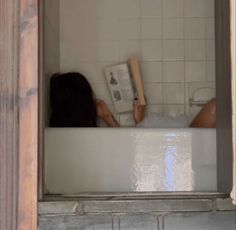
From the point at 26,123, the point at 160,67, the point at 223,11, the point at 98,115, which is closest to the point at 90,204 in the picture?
the point at 26,123

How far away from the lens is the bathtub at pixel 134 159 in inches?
67.7

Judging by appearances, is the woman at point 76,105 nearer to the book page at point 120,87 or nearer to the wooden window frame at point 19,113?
the book page at point 120,87

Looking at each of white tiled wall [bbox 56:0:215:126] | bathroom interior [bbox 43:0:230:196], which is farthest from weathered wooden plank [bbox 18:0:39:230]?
white tiled wall [bbox 56:0:215:126]

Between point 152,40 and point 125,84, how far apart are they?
0.87 feet

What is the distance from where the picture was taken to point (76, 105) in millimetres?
2141

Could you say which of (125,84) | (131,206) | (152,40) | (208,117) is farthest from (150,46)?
(131,206)

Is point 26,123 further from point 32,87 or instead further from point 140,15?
point 140,15

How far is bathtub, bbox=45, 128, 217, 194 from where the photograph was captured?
1720 millimetres

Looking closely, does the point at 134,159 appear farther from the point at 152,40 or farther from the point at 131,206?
the point at 152,40

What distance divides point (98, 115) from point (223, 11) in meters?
0.90

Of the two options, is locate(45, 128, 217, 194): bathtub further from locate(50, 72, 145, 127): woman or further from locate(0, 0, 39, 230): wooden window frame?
locate(0, 0, 39, 230): wooden window frame

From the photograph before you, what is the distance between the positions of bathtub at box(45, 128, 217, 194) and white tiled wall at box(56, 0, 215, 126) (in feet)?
1.98

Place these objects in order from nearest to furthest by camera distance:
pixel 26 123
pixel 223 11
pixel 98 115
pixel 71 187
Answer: pixel 26 123
pixel 223 11
pixel 71 187
pixel 98 115

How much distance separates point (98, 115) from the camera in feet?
7.45
